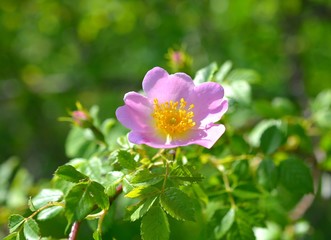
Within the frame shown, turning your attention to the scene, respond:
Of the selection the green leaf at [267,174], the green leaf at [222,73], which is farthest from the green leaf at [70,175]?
the green leaf at [222,73]

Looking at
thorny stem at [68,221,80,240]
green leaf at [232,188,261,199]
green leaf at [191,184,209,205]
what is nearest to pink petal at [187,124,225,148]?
green leaf at [191,184,209,205]

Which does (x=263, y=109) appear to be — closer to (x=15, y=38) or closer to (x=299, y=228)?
(x=299, y=228)

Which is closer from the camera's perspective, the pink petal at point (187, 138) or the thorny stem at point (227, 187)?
the pink petal at point (187, 138)

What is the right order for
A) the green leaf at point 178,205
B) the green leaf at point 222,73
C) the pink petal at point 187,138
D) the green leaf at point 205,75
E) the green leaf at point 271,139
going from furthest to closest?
1. the green leaf at point 222,73
2. the green leaf at point 271,139
3. the green leaf at point 205,75
4. the pink petal at point 187,138
5. the green leaf at point 178,205

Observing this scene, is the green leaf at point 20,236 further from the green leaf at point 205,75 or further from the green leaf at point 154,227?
the green leaf at point 205,75

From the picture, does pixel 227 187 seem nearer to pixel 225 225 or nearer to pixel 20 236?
pixel 225 225

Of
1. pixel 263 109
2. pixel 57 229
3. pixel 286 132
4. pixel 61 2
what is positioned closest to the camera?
pixel 286 132

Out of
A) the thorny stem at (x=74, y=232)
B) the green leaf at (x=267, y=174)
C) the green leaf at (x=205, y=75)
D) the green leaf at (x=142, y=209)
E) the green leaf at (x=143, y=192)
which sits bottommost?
the green leaf at (x=267, y=174)

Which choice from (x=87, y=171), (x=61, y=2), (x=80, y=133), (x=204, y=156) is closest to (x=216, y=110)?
(x=204, y=156)
